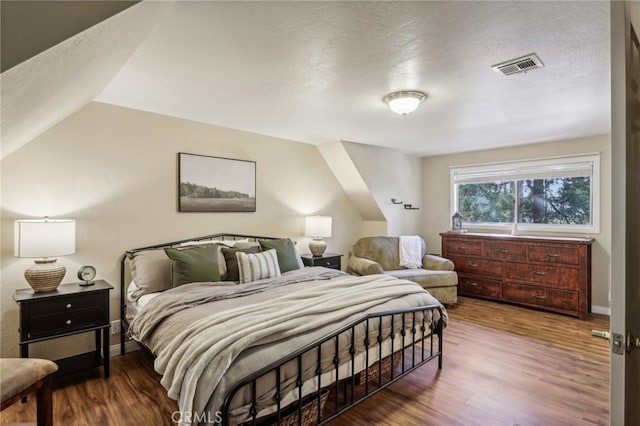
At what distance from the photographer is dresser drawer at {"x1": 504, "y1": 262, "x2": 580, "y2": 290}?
4.09 metres

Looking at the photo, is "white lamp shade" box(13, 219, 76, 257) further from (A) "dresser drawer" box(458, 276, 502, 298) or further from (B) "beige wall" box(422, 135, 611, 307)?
(B) "beige wall" box(422, 135, 611, 307)

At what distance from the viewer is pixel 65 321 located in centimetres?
238

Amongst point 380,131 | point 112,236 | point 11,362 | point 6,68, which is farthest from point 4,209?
point 380,131

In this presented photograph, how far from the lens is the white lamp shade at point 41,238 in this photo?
7.50 feet

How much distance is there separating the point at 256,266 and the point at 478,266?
3.47 metres

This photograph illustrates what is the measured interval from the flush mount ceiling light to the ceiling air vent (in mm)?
597

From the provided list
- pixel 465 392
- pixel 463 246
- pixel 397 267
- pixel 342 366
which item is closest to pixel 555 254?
pixel 463 246

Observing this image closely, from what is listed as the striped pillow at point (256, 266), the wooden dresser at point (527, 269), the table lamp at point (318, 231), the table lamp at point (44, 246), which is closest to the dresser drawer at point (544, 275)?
the wooden dresser at point (527, 269)

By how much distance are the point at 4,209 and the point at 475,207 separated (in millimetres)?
5828

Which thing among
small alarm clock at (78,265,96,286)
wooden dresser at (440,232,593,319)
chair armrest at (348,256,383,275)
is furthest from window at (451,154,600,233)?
small alarm clock at (78,265,96,286)

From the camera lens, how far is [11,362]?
1761 millimetres

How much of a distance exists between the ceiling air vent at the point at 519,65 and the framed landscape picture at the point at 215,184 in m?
2.78

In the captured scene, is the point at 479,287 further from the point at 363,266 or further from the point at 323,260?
the point at 323,260

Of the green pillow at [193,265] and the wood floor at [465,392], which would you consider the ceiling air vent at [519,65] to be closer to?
the wood floor at [465,392]
